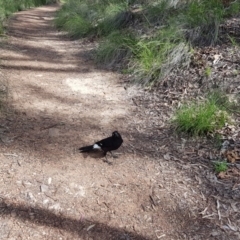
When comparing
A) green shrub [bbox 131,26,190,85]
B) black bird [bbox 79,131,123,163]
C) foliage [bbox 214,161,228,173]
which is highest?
green shrub [bbox 131,26,190,85]

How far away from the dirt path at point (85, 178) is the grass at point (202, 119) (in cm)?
33

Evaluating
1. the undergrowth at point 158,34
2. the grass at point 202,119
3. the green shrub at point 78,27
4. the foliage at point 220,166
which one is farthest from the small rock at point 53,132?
the green shrub at point 78,27

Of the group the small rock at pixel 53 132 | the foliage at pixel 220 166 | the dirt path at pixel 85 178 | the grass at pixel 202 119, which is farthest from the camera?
the small rock at pixel 53 132

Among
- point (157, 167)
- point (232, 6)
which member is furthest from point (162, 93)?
point (232, 6)

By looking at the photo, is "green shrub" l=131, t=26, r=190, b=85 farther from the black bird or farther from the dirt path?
the black bird

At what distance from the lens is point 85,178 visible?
301cm

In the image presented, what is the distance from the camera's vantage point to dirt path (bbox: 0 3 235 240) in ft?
8.18

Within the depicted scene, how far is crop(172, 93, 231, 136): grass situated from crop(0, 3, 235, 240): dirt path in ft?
1.07

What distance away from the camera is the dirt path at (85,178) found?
8.18 feet

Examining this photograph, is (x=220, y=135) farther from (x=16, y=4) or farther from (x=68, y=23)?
(x=16, y=4)

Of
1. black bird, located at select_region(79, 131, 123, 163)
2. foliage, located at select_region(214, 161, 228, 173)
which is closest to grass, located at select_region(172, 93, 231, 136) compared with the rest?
foliage, located at select_region(214, 161, 228, 173)

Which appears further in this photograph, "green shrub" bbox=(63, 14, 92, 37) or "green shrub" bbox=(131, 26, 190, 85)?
"green shrub" bbox=(63, 14, 92, 37)

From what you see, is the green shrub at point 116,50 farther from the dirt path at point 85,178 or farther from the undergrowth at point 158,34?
the dirt path at point 85,178

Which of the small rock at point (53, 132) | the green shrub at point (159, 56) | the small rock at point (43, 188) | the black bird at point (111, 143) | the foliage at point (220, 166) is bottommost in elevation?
the foliage at point (220, 166)
